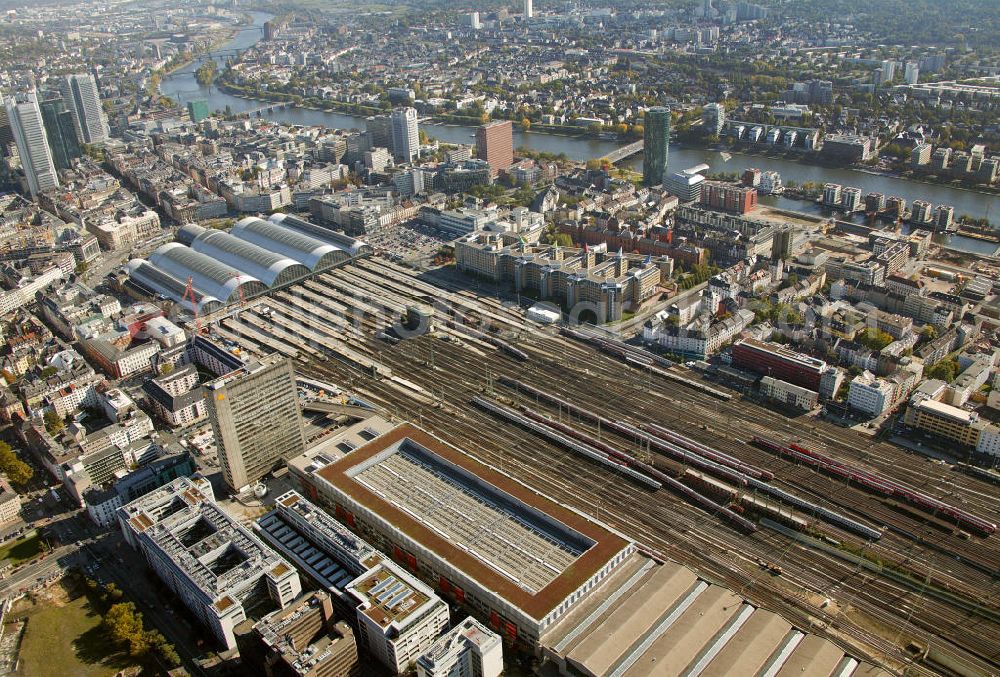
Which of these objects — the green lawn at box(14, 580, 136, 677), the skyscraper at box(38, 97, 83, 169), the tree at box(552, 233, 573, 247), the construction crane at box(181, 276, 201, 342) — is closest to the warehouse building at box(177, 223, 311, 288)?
the construction crane at box(181, 276, 201, 342)

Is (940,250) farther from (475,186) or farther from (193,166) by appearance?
(193,166)

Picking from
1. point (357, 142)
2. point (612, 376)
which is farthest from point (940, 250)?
point (357, 142)

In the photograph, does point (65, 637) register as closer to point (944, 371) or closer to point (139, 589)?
point (139, 589)

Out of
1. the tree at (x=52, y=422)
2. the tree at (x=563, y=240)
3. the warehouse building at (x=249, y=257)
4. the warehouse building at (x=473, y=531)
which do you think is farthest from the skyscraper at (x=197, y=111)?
the warehouse building at (x=473, y=531)

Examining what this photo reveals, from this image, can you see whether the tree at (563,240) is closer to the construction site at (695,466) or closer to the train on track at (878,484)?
the construction site at (695,466)

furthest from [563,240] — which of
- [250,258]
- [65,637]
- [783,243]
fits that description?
[65,637]

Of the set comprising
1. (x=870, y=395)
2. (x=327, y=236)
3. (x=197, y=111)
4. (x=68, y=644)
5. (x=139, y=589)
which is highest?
(x=197, y=111)

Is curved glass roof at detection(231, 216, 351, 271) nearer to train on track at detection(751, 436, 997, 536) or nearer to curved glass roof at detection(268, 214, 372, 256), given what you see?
curved glass roof at detection(268, 214, 372, 256)
